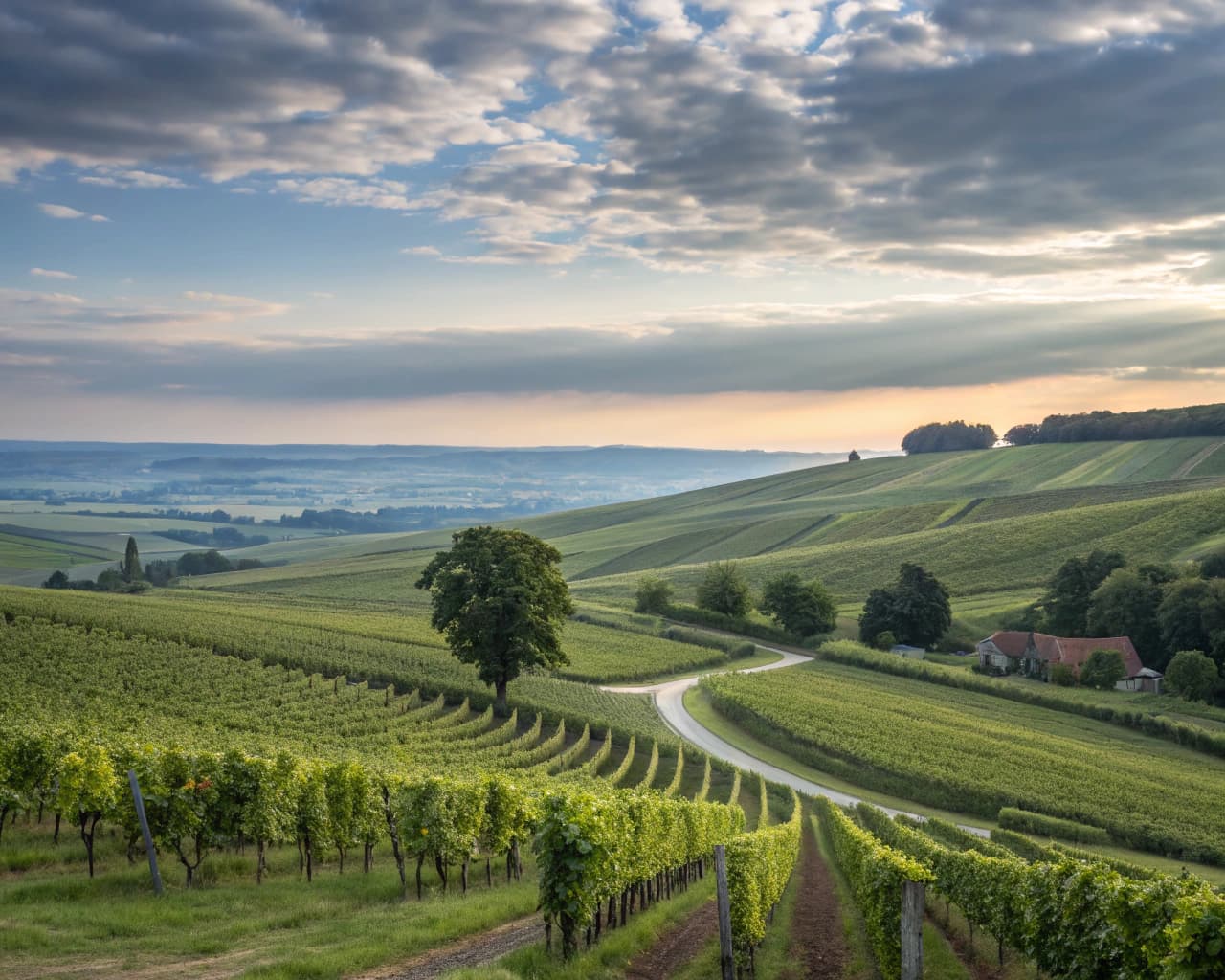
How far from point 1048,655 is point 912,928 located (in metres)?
81.2

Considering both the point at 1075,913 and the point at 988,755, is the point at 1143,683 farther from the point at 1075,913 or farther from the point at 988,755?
the point at 1075,913

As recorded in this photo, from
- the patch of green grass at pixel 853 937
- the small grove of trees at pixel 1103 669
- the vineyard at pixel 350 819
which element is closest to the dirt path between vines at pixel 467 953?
the vineyard at pixel 350 819

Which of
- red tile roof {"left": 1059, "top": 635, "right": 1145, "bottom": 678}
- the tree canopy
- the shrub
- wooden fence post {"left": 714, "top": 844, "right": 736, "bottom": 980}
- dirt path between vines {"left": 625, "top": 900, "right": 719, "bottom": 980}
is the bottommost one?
the shrub

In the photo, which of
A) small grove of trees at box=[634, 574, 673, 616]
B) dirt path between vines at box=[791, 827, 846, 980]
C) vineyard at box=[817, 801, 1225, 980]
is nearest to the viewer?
vineyard at box=[817, 801, 1225, 980]

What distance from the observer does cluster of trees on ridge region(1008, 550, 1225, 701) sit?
73250 mm

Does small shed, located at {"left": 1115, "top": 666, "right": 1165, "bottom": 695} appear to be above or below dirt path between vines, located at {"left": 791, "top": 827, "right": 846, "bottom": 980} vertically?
below

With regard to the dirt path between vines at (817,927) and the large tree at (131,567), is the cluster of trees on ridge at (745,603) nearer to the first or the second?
the dirt path between vines at (817,927)

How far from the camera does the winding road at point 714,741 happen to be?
2071 inches

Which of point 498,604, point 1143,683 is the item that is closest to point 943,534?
point 1143,683

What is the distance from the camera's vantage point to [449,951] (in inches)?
639

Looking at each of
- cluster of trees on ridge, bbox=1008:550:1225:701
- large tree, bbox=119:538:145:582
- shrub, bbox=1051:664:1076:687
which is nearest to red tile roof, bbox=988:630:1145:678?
shrub, bbox=1051:664:1076:687

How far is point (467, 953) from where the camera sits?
1616 cm

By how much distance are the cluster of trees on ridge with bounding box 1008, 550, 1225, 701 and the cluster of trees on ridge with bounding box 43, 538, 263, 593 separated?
360 ft

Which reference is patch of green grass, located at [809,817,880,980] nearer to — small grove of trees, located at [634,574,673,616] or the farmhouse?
the farmhouse
